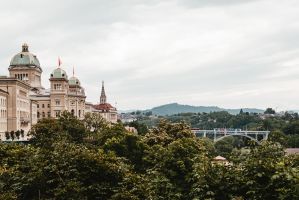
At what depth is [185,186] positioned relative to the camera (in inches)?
1182

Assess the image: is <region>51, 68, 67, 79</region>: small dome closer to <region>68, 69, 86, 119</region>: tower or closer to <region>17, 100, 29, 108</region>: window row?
<region>68, 69, 86, 119</region>: tower

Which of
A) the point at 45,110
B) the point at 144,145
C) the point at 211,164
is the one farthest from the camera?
the point at 45,110

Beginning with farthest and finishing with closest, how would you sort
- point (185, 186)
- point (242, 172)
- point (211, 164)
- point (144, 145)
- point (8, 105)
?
point (8, 105) → point (144, 145) → point (185, 186) → point (211, 164) → point (242, 172)

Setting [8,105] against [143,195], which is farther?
[8,105]

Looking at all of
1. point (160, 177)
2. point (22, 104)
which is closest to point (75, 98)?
point (22, 104)

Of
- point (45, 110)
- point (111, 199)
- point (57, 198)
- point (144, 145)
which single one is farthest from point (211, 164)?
point (45, 110)

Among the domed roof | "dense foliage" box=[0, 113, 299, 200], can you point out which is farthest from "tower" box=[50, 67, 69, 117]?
"dense foliage" box=[0, 113, 299, 200]

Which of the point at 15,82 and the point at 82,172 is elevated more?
the point at 15,82

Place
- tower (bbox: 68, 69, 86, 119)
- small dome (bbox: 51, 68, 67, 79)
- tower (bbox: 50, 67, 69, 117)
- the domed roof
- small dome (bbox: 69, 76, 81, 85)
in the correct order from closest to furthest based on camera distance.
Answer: small dome (bbox: 51, 68, 67, 79) < tower (bbox: 50, 67, 69, 117) < the domed roof < tower (bbox: 68, 69, 86, 119) < small dome (bbox: 69, 76, 81, 85)

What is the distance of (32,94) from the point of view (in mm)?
127375

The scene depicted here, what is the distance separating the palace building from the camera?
3792 inches

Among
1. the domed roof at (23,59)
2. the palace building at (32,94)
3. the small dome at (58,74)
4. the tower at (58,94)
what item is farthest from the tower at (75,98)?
the domed roof at (23,59)

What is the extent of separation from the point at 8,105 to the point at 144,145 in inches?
1787

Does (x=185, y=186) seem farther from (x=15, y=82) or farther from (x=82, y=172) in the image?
(x=15, y=82)
